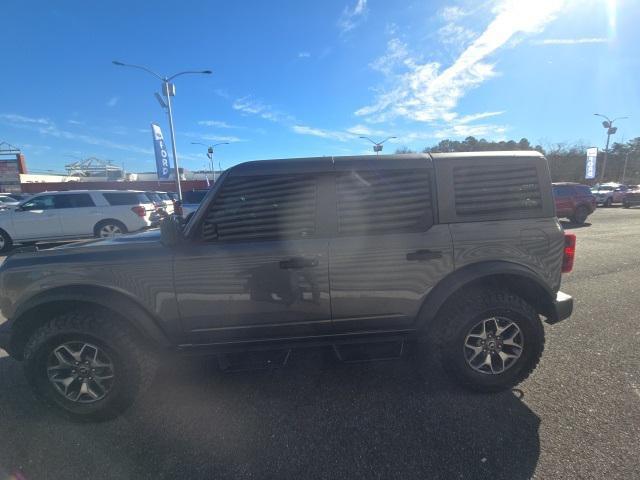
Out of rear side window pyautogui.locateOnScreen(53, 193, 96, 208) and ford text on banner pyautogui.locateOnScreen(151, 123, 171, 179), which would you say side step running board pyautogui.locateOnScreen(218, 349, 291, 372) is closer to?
rear side window pyautogui.locateOnScreen(53, 193, 96, 208)

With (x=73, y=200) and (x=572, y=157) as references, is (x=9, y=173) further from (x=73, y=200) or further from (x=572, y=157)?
(x=572, y=157)

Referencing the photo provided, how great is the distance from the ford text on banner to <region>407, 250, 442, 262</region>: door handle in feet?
91.9

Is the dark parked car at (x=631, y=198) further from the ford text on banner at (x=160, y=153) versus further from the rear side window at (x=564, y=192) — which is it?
the ford text on banner at (x=160, y=153)

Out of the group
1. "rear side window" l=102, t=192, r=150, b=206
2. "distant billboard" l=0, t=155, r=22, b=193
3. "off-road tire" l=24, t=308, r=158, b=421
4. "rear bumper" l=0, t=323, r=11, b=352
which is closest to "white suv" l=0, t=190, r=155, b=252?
"rear side window" l=102, t=192, r=150, b=206

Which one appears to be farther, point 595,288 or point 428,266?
point 595,288

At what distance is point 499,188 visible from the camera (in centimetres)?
253

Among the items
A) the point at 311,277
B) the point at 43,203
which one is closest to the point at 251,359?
the point at 311,277

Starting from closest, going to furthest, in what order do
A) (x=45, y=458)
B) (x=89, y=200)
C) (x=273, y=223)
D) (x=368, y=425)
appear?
(x=45, y=458)
(x=368, y=425)
(x=273, y=223)
(x=89, y=200)

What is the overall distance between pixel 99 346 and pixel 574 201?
651 inches

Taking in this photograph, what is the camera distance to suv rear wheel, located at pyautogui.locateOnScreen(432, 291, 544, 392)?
97.2 inches

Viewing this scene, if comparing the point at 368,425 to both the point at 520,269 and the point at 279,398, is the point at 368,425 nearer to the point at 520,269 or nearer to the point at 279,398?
the point at 279,398

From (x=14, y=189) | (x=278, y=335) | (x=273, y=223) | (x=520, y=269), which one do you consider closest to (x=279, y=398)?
(x=278, y=335)

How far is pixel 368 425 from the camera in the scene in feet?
7.36

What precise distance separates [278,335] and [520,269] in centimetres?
197
